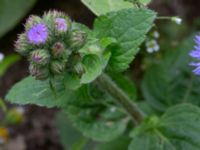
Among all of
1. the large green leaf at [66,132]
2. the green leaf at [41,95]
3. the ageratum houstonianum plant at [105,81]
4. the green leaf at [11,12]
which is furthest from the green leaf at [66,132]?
the green leaf at [41,95]

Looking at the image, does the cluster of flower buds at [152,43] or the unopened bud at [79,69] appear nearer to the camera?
the unopened bud at [79,69]

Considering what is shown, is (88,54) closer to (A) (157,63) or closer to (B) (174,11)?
(A) (157,63)

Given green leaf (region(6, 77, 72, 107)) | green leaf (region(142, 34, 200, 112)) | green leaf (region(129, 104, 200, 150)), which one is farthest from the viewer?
green leaf (region(142, 34, 200, 112))

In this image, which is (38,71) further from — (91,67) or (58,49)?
(91,67)

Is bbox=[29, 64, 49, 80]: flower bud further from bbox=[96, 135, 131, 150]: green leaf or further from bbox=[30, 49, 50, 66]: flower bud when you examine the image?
bbox=[96, 135, 131, 150]: green leaf

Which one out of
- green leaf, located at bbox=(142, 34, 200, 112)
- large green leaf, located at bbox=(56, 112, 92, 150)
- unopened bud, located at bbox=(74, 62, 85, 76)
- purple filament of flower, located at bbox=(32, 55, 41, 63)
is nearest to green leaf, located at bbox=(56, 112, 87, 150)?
large green leaf, located at bbox=(56, 112, 92, 150)

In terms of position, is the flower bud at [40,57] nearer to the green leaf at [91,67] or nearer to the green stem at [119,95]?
the green leaf at [91,67]

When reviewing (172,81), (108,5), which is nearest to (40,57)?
(108,5)
